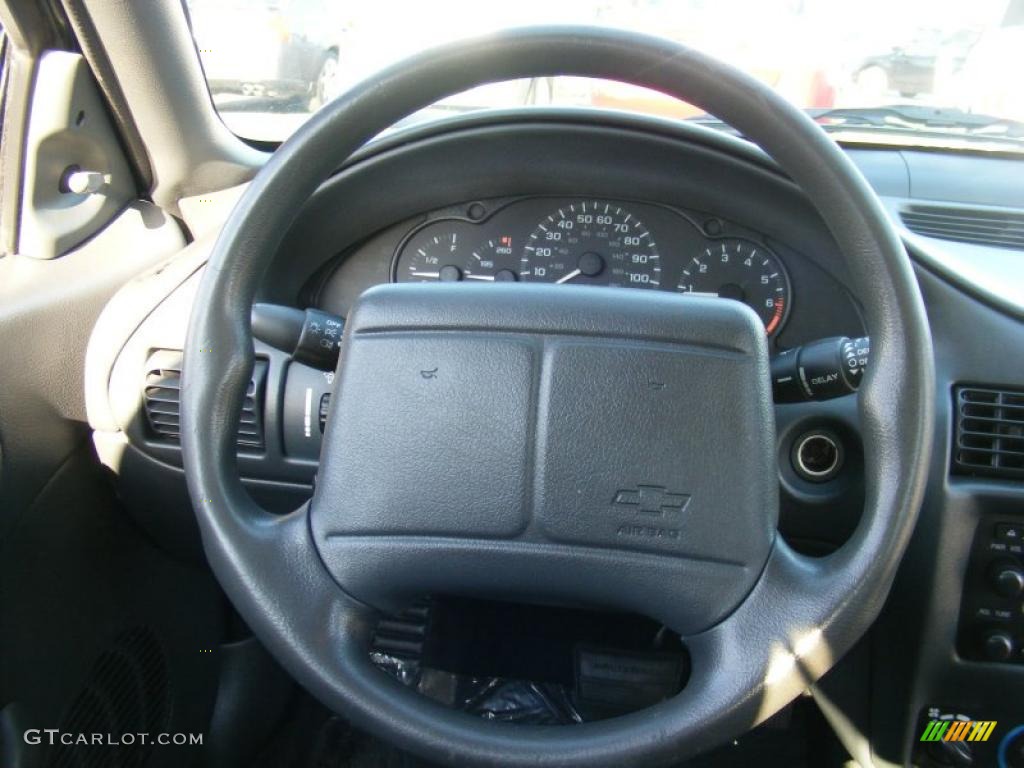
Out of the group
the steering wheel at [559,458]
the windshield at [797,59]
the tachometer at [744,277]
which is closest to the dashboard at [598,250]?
the tachometer at [744,277]

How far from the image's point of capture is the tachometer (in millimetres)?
1596

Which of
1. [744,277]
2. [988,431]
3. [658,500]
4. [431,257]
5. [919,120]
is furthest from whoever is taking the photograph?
[919,120]

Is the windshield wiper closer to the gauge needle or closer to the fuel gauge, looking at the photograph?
the gauge needle

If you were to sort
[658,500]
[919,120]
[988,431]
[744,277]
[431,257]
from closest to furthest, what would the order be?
[658,500] < [988,431] < [744,277] < [431,257] < [919,120]

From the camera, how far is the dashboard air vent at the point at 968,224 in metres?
1.74

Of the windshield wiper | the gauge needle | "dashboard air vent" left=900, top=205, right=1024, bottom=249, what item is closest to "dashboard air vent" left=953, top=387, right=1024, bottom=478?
"dashboard air vent" left=900, top=205, right=1024, bottom=249

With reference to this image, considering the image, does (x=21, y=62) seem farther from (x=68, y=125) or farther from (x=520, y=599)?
(x=520, y=599)

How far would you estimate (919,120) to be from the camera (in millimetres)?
1990

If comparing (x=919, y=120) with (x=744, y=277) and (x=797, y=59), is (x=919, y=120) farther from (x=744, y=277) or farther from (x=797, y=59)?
(x=744, y=277)

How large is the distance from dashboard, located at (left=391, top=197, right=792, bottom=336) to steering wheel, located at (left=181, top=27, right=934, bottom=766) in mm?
487

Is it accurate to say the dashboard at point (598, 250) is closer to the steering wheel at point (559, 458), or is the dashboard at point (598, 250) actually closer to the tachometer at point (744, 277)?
the tachometer at point (744, 277)

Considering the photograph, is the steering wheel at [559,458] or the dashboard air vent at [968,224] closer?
the steering wheel at [559,458]

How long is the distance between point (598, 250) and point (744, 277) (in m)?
0.26

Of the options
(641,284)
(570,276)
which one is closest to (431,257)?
(570,276)
